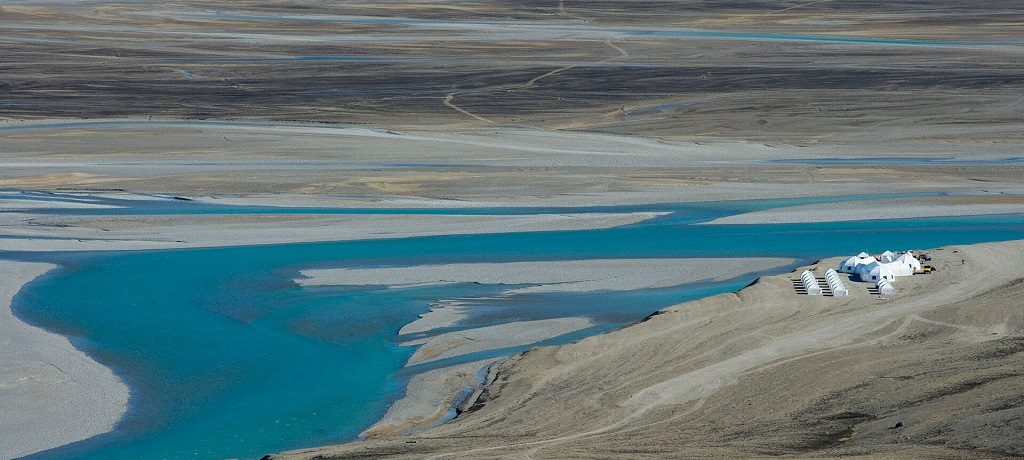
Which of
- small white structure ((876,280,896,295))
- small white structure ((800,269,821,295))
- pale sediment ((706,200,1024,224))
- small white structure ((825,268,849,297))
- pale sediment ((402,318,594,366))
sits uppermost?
small white structure ((876,280,896,295))

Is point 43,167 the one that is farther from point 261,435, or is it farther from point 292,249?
point 261,435

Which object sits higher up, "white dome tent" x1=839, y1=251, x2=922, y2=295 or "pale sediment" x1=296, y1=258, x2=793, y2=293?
"white dome tent" x1=839, y1=251, x2=922, y2=295

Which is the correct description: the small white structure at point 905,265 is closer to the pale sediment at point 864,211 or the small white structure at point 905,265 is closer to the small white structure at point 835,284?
the small white structure at point 835,284

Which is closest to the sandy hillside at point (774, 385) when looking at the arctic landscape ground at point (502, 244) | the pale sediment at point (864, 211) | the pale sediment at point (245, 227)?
the arctic landscape ground at point (502, 244)

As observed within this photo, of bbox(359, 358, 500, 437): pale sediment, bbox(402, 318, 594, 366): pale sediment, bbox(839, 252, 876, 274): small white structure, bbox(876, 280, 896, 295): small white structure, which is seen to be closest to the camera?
bbox(359, 358, 500, 437): pale sediment

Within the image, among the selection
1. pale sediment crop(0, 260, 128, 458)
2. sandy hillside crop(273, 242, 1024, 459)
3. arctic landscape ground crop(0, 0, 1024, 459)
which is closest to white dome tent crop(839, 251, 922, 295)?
sandy hillside crop(273, 242, 1024, 459)

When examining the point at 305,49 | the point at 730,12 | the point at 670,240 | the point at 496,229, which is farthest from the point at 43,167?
the point at 730,12

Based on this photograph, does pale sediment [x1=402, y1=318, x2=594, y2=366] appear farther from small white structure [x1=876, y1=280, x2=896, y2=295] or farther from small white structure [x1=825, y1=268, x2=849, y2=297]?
small white structure [x1=876, y1=280, x2=896, y2=295]
